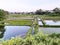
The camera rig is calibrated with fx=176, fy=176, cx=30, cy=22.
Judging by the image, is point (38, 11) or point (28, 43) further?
point (38, 11)

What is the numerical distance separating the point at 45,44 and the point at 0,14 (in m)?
22.1

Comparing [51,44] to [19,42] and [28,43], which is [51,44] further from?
[19,42]

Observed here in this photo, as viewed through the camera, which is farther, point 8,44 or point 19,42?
point 8,44

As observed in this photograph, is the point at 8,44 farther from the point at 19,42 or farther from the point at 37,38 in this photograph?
the point at 37,38

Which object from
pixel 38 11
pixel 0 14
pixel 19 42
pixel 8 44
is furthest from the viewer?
pixel 38 11

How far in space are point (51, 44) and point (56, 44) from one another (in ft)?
0.38

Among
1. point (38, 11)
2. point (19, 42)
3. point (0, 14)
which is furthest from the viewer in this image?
point (38, 11)

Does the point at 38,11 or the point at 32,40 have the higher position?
the point at 32,40

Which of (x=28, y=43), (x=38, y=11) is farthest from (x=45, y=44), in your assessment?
(x=38, y=11)

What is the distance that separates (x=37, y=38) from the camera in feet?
13.7

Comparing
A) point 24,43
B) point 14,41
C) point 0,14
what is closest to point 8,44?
point 14,41

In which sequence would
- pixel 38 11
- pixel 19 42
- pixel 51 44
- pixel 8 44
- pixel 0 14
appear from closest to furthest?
1. pixel 51 44
2. pixel 19 42
3. pixel 8 44
4. pixel 0 14
5. pixel 38 11

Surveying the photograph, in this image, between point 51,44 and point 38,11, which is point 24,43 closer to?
point 51,44

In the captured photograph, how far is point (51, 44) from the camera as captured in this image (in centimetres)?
399
